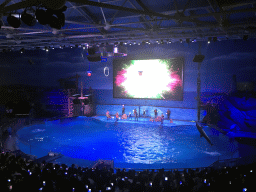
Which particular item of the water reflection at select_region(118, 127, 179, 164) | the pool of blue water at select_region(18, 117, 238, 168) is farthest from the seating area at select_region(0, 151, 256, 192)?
the water reflection at select_region(118, 127, 179, 164)

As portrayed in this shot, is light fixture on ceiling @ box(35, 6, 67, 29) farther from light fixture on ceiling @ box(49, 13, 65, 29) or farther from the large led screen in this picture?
the large led screen

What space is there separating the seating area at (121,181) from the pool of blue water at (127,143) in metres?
1.65

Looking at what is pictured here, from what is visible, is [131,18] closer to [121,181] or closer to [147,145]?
[147,145]

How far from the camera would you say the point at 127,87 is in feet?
63.1

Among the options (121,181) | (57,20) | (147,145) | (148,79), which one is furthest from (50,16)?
(148,79)

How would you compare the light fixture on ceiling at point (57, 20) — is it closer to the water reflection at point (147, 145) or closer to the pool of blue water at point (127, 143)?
the pool of blue water at point (127, 143)

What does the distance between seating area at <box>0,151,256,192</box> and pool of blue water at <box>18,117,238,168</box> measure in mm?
1649

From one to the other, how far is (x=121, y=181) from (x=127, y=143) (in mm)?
6688

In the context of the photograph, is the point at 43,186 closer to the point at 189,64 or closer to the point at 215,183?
the point at 215,183

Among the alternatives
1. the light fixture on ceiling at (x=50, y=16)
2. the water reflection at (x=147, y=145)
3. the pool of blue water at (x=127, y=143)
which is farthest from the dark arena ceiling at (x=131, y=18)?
the water reflection at (x=147, y=145)

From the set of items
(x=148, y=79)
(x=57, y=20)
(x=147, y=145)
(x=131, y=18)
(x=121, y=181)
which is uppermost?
(x=131, y=18)

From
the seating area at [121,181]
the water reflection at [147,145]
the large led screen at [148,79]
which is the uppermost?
the large led screen at [148,79]

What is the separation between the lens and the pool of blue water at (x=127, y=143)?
9320 mm

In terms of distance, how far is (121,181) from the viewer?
5.72m
